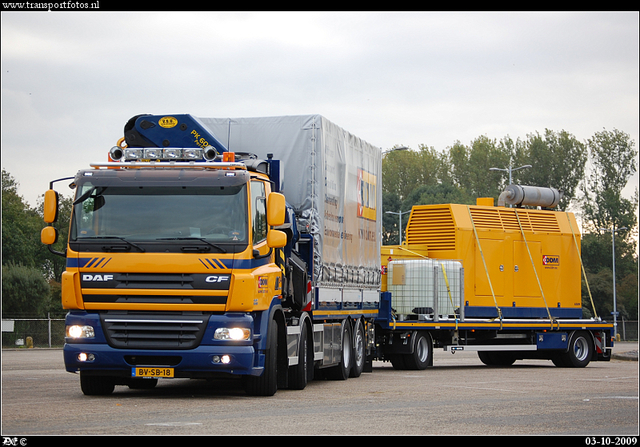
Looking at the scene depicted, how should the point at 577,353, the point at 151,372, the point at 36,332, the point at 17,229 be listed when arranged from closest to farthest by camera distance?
the point at 151,372 → the point at 577,353 → the point at 36,332 → the point at 17,229

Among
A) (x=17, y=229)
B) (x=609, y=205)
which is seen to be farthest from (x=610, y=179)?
(x=17, y=229)

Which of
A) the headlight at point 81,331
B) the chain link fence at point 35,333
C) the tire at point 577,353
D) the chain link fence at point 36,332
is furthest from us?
the chain link fence at point 36,332

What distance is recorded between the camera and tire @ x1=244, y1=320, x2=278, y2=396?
14094mm

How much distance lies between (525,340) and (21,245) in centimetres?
5002

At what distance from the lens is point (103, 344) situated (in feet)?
44.0

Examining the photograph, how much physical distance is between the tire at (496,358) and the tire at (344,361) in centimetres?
928

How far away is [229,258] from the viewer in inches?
520

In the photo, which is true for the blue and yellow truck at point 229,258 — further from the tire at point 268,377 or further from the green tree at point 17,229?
the green tree at point 17,229

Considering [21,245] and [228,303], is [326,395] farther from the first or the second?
[21,245]

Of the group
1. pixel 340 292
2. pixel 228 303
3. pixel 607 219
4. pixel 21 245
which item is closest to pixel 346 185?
pixel 340 292

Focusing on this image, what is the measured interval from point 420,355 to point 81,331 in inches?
484

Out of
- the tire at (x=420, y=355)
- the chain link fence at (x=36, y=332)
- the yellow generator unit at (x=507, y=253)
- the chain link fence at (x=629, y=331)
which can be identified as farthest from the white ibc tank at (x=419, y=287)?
the chain link fence at (x=629, y=331)

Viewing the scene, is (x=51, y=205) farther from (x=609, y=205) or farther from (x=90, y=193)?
(x=609, y=205)

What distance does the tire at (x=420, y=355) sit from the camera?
23.7 metres
